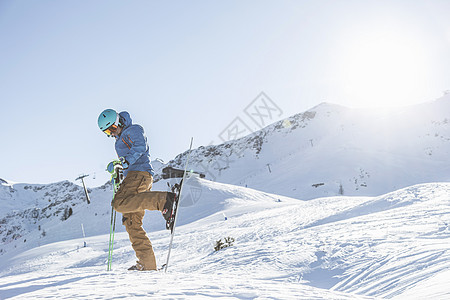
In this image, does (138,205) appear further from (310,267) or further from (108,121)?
(310,267)

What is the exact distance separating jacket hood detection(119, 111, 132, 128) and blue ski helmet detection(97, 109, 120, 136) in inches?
4.5

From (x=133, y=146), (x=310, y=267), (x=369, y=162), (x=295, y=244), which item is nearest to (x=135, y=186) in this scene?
(x=133, y=146)

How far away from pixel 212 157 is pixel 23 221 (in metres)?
40.4

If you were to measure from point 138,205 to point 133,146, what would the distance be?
2.98 feet

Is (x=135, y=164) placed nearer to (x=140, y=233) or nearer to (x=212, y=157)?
(x=140, y=233)

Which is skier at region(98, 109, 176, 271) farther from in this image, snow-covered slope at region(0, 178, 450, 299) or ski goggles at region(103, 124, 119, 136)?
snow-covered slope at region(0, 178, 450, 299)

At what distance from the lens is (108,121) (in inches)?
172

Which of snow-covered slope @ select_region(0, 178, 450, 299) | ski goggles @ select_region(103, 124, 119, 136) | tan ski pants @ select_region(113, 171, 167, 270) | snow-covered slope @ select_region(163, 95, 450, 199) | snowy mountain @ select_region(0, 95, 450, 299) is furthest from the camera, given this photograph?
snow-covered slope @ select_region(163, 95, 450, 199)

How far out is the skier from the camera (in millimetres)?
3949

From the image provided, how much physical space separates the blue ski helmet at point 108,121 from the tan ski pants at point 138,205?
2.49 ft

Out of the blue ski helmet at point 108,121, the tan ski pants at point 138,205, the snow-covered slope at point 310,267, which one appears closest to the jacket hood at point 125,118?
the blue ski helmet at point 108,121

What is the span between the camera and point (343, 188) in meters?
24.5

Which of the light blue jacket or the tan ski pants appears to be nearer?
the tan ski pants

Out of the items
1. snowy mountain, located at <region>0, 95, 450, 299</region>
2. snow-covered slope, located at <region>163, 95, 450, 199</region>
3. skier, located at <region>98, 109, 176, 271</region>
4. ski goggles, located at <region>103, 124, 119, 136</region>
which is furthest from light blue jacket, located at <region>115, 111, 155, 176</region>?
snow-covered slope, located at <region>163, 95, 450, 199</region>
